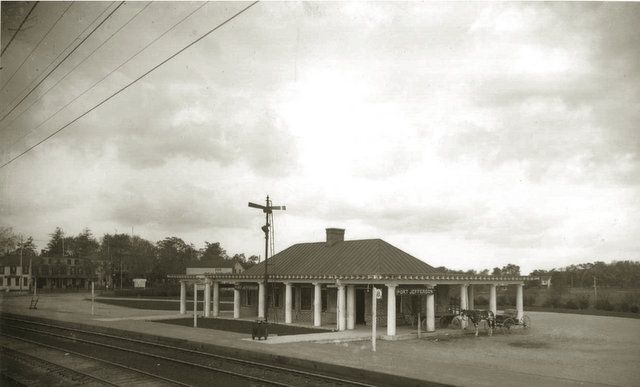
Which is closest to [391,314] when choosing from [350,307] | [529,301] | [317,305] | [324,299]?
[350,307]

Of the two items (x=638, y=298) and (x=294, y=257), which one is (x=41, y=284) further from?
(x=638, y=298)

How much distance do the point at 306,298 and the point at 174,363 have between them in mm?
14830

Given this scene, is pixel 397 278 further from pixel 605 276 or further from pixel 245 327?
pixel 605 276

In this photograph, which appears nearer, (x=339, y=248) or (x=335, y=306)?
(x=335, y=306)

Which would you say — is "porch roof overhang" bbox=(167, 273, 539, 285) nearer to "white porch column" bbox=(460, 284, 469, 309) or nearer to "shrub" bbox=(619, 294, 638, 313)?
"white porch column" bbox=(460, 284, 469, 309)

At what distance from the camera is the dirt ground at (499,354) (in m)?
13.8

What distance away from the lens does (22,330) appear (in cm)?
2675

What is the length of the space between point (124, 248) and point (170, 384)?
101 m

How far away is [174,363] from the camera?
652 inches

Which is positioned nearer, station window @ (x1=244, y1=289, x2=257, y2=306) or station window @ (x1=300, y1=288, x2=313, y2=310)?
station window @ (x1=300, y1=288, x2=313, y2=310)

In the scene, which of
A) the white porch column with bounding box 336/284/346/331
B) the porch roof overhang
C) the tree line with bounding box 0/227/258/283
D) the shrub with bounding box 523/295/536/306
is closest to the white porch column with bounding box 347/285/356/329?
the white porch column with bounding box 336/284/346/331

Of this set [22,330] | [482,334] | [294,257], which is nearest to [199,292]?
[294,257]

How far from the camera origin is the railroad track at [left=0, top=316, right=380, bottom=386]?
13.9 meters

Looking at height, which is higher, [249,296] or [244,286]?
[244,286]
